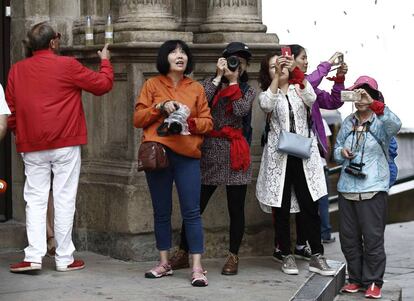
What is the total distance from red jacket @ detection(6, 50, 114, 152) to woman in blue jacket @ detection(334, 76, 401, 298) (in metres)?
1.80

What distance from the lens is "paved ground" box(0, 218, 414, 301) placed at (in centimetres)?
855

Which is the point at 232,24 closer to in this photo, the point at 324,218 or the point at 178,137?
the point at 178,137

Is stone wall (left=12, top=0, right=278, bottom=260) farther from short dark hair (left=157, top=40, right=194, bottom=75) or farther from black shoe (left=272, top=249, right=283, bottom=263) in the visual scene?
short dark hair (left=157, top=40, right=194, bottom=75)

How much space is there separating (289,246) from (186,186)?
3.75 feet

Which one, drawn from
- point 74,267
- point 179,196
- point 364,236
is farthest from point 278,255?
point 74,267

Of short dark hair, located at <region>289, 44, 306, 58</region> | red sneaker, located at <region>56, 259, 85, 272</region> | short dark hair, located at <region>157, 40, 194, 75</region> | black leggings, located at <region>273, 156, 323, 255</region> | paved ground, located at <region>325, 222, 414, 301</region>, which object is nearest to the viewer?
short dark hair, located at <region>157, 40, 194, 75</region>

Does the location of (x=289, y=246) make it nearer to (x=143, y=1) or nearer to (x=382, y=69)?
(x=143, y=1)

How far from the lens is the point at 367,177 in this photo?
9250 mm

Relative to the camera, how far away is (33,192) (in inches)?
361

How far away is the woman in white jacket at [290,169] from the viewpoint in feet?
31.3

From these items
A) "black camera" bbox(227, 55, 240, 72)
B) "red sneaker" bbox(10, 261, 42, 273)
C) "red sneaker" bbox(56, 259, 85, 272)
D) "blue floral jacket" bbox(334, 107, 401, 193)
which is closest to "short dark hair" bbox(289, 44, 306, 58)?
"black camera" bbox(227, 55, 240, 72)

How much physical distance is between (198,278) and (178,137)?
3.22 ft

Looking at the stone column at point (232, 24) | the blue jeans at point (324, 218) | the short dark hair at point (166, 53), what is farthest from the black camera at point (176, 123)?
the blue jeans at point (324, 218)

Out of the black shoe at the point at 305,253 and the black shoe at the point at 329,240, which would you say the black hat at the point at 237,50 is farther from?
the black shoe at the point at 329,240
